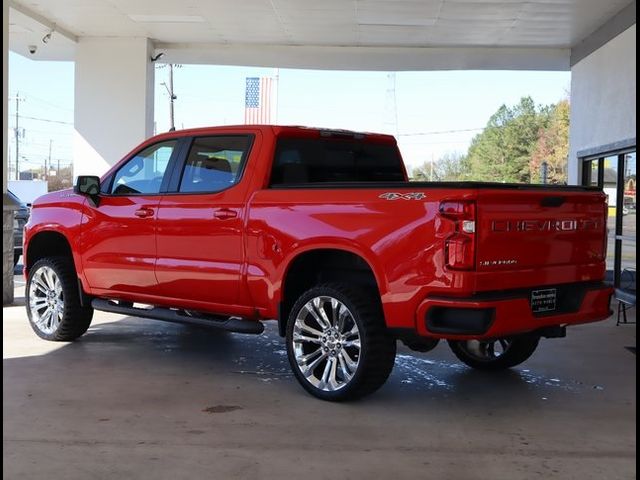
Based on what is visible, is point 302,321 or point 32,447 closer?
point 32,447

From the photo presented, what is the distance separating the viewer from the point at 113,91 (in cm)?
1320

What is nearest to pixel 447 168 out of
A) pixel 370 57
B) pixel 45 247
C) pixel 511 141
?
pixel 511 141

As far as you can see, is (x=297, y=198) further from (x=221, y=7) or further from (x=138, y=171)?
(x=221, y=7)

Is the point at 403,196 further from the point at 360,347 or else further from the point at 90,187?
the point at 90,187

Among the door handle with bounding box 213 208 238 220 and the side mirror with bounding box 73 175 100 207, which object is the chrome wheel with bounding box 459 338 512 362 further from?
the side mirror with bounding box 73 175 100 207

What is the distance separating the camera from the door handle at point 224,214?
575 cm

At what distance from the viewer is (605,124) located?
10.8 metres

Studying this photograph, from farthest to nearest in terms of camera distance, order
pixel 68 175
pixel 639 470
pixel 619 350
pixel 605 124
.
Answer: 1. pixel 68 175
2. pixel 605 124
3. pixel 619 350
4. pixel 639 470

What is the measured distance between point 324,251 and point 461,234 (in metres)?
1.26

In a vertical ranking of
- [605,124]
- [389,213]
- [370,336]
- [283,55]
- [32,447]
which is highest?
[283,55]

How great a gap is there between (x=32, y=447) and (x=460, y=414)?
2.76 metres

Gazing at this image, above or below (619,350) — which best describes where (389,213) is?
above

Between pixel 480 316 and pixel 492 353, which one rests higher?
pixel 480 316

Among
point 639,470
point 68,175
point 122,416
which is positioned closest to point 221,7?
point 122,416
